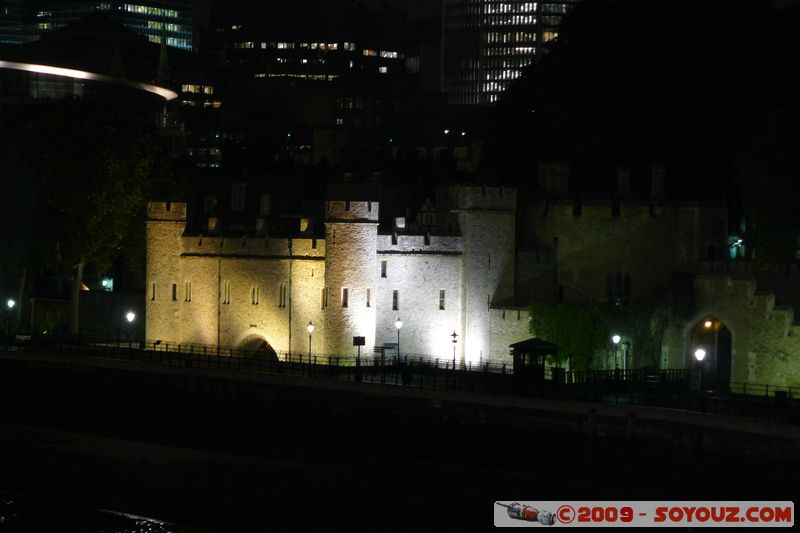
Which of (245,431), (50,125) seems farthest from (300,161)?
(245,431)

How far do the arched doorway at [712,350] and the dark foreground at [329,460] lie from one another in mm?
13974

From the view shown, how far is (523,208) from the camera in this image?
251 feet

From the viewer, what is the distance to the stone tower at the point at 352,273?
7325 cm

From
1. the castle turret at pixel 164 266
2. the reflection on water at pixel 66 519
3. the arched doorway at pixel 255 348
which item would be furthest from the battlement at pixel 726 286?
the reflection on water at pixel 66 519

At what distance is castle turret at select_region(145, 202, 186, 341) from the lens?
3140 inches

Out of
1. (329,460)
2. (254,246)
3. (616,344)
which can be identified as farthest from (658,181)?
(329,460)

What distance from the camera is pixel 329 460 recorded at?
62031mm

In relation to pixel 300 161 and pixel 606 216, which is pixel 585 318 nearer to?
pixel 606 216

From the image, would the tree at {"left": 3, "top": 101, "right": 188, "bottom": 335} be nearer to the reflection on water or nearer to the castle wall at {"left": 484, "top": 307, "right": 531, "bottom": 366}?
the castle wall at {"left": 484, "top": 307, "right": 531, "bottom": 366}

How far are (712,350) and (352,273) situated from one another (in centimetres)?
1440

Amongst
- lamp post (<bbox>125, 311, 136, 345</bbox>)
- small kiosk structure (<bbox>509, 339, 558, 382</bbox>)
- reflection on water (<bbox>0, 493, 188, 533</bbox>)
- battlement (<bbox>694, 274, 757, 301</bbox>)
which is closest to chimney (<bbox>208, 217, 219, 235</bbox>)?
lamp post (<bbox>125, 311, 136, 345</bbox>)

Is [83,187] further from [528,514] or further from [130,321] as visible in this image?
[528,514]

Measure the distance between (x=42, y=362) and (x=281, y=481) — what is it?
20.7 meters

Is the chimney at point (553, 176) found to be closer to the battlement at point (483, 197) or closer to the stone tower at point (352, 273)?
the battlement at point (483, 197)
